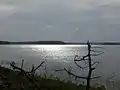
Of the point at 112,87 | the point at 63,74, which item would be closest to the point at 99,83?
the point at 112,87

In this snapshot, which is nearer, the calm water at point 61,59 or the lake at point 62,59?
the lake at point 62,59

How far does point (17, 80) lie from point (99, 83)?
11.6m

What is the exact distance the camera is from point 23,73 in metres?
4.24

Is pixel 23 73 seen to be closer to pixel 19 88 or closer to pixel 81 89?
pixel 19 88

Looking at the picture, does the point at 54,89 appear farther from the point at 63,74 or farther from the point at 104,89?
the point at 104,89

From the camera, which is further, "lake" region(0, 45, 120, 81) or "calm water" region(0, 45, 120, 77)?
"calm water" region(0, 45, 120, 77)

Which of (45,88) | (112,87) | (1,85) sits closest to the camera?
(1,85)

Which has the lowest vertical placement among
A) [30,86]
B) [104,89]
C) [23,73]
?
[104,89]

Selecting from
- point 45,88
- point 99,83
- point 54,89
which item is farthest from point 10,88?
point 99,83

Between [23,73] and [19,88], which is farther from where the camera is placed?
[19,88]

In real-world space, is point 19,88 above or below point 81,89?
above

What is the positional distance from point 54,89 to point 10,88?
7.88ft

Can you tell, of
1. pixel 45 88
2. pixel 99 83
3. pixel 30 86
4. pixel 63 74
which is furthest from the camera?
pixel 99 83

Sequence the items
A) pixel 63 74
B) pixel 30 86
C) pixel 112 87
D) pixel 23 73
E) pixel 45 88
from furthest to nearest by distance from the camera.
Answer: pixel 112 87 → pixel 63 74 → pixel 45 88 → pixel 30 86 → pixel 23 73
